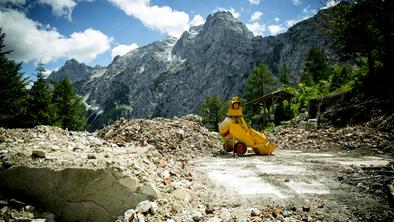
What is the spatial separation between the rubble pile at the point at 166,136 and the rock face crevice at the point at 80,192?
18.8 feet

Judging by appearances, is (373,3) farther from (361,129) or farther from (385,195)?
(385,195)

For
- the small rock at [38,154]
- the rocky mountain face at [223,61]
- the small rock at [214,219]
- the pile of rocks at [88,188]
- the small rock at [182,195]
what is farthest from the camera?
the rocky mountain face at [223,61]

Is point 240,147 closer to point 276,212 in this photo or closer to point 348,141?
point 348,141

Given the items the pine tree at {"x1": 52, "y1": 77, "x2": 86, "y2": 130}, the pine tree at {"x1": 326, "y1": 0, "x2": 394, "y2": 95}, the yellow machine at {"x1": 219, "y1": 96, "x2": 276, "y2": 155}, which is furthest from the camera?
the pine tree at {"x1": 52, "y1": 77, "x2": 86, "y2": 130}

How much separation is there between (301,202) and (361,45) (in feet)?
51.6

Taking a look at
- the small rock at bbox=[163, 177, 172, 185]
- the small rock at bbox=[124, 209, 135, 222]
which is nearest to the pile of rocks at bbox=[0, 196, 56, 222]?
the small rock at bbox=[124, 209, 135, 222]

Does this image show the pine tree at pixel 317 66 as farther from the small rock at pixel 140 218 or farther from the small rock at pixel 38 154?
the small rock at pixel 38 154

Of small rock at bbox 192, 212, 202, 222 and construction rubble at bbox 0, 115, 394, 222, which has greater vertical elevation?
construction rubble at bbox 0, 115, 394, 222

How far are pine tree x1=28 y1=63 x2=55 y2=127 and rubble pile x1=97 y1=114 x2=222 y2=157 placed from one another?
21.9 m

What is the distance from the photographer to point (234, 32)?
16600 centimetres

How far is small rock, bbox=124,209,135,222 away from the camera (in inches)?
160

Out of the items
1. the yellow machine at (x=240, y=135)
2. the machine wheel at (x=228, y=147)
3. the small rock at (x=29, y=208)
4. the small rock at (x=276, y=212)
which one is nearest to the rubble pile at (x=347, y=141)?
the yellow machine at (x=240, y=135)

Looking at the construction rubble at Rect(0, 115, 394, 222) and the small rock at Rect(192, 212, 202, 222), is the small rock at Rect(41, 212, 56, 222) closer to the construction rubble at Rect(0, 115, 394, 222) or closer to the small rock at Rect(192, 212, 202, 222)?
the construction rubble at Rect(0, 115, 394, 222)

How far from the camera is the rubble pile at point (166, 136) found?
10.8 meters
